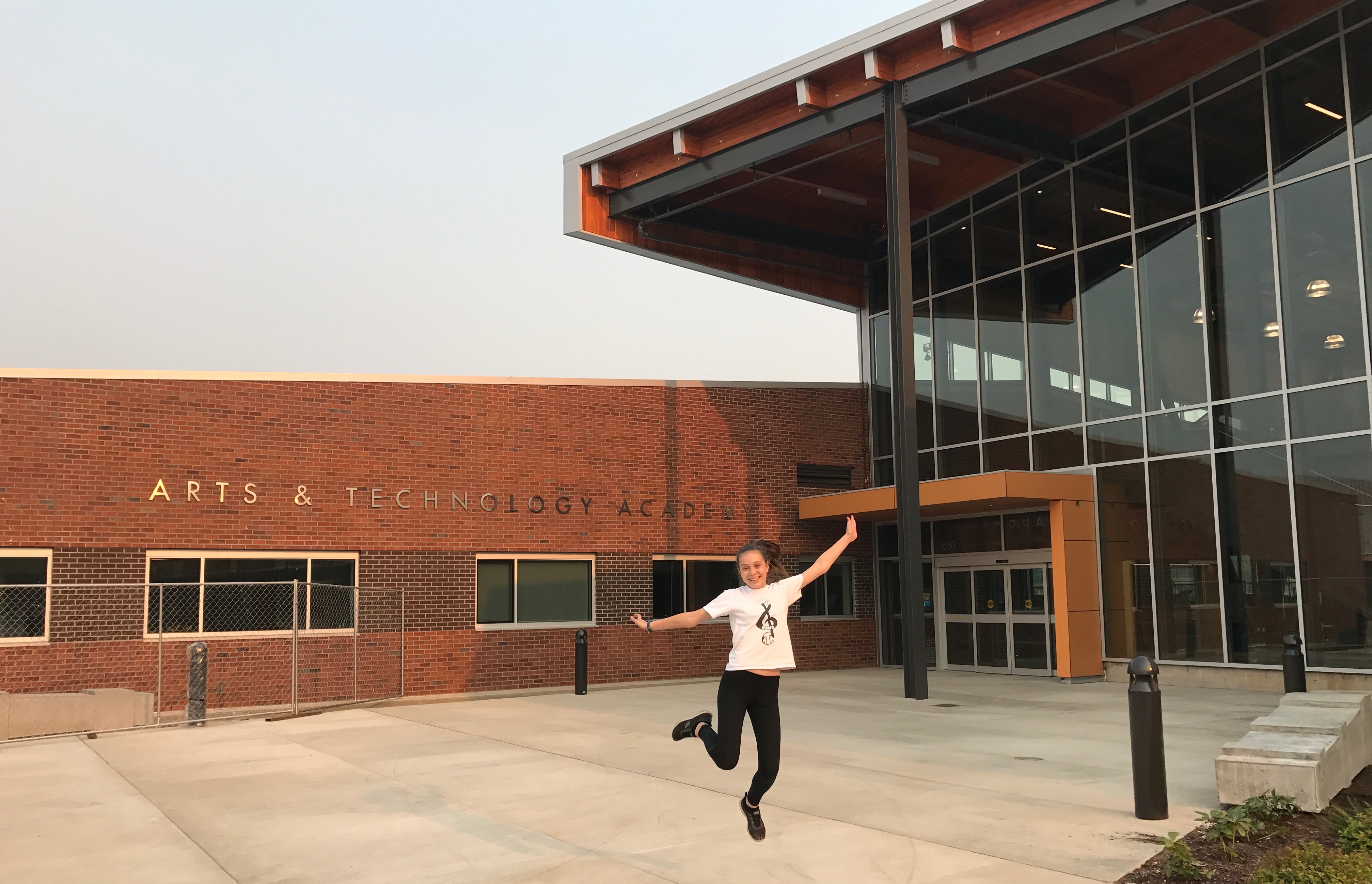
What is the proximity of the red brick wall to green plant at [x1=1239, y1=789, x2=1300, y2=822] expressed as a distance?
14203 mm

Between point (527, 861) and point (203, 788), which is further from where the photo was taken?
point (203, 788)

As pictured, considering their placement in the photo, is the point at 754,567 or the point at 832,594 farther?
the point at 832,594

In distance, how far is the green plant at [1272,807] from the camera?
7.50m

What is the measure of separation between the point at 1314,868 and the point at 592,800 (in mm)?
4987

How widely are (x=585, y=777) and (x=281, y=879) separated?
12.0 feet

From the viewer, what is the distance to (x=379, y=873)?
6766 mm

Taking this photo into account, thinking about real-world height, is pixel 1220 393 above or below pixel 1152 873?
above

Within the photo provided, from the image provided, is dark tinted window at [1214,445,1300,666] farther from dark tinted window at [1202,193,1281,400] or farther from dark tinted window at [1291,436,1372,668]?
dark tinted window at [1202,193,1281,400]

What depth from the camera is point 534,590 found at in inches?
805

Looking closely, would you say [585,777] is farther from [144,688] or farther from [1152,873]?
[144,688]

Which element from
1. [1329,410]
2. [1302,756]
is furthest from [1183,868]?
[1329,410]

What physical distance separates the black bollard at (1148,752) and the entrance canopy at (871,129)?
35.4 feet

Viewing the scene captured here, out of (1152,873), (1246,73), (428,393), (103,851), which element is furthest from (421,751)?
(1246,73)

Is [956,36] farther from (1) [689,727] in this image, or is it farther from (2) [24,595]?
(2) [24,595]
